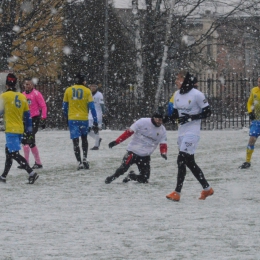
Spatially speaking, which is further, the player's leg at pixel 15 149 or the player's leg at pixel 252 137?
the player's leg at pixel 252 137

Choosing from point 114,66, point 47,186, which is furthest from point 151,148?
point 114,66

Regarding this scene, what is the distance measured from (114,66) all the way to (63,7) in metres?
13.0

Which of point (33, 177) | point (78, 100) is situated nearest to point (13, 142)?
point (33, 177)

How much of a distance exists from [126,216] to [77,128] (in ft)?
19.3

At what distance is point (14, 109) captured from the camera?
509 inches

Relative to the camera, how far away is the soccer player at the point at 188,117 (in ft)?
36.3

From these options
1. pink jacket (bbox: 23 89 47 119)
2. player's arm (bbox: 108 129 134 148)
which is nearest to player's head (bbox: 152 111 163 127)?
player's arm (bbox: 108 129 134 148)

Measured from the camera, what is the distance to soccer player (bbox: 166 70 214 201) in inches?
436

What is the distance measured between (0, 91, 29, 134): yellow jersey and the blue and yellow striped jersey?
2.41 meters

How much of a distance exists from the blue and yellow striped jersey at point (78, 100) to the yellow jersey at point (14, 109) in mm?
2409

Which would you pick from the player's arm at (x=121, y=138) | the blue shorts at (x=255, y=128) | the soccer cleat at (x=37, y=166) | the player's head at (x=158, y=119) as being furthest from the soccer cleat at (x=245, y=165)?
the soccer cleat at (x=37, y=166)

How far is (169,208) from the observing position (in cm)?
1041

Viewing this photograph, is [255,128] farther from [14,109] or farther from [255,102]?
[14,109]

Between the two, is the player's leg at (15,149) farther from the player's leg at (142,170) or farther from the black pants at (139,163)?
the player's leg at (142,170)
